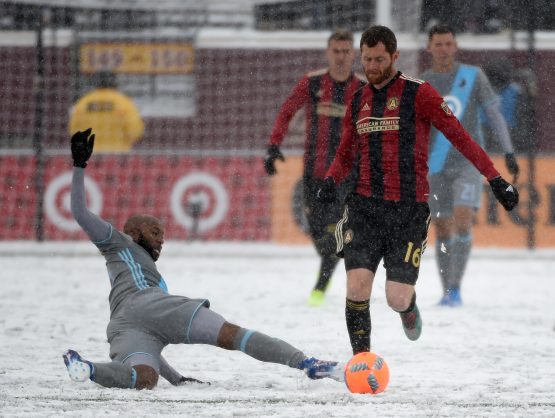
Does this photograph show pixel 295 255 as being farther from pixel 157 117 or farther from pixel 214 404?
pixel 214 404

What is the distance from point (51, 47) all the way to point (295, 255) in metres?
5.52

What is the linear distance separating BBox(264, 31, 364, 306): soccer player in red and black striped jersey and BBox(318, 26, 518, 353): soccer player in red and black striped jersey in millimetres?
2776

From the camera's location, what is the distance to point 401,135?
5.54 m

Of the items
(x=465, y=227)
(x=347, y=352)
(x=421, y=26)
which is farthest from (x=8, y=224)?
(x=347, y=352)

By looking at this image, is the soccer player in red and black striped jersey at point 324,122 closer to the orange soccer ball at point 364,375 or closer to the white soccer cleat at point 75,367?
the orange soccer ball at point 364,375

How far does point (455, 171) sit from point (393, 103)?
3090 mm

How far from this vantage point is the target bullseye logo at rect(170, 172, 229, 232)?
1420cm

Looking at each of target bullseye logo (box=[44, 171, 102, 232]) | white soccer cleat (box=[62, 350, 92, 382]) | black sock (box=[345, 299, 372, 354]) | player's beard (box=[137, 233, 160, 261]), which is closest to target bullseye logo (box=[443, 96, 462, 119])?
black sock (box=[345, 299, 372, 354])

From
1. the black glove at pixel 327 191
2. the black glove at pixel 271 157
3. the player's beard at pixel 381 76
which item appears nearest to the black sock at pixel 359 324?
the black glove at pixel 327 191

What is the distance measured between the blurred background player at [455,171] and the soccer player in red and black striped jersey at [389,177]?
9.51 ft

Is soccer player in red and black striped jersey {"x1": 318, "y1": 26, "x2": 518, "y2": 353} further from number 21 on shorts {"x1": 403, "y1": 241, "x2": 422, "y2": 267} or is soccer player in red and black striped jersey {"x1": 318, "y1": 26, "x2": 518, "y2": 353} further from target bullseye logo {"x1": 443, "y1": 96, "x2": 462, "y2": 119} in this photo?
target bullseye logo {"x1": 443, "y1": 96, "x2": 462, "y2": 119}

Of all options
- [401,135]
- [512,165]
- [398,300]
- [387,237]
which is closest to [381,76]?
[401,135]

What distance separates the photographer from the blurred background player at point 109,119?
1590 centimetres

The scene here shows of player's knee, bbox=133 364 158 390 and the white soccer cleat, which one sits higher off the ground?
the white soccer cleat
